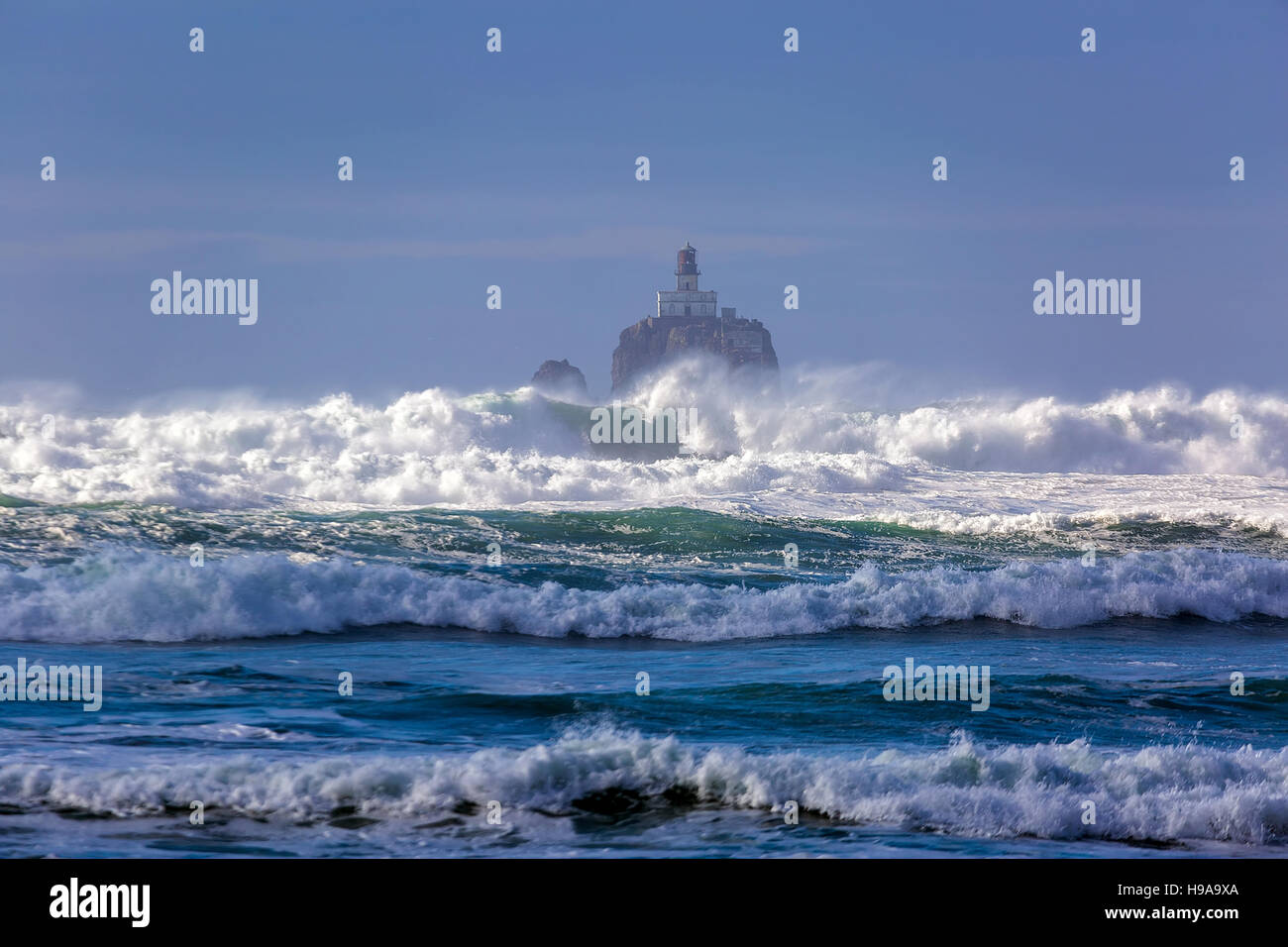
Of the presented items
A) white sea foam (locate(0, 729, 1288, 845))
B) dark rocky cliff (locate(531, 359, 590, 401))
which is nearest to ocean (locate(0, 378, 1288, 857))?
white sea foam (locate(0, 729, 1288, 845))

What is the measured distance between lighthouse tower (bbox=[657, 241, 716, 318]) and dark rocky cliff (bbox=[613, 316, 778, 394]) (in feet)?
3.89

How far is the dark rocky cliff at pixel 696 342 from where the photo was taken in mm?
127875

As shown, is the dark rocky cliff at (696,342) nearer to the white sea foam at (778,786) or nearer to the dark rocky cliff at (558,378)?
the dark rocky cliff at (558,378)

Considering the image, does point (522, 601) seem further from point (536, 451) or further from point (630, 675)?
point (536, 451)

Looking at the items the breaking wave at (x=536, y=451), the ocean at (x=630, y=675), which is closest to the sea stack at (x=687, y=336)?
the breaking wave at (x=536, y=451)

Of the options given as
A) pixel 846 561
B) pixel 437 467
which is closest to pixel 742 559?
pixel 846 561

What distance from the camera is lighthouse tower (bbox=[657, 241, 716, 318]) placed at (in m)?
134

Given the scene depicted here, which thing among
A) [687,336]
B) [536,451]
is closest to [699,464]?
[536,451]

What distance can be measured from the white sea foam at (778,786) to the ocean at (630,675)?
22 mm

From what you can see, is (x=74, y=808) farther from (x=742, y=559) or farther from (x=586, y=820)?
(x=742, y=559)

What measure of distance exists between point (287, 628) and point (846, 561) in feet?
31.2

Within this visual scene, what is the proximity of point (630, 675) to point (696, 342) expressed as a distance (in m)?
118

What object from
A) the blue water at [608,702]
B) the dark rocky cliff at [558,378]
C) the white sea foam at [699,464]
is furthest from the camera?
the dark rocky cliff at [558,378]
